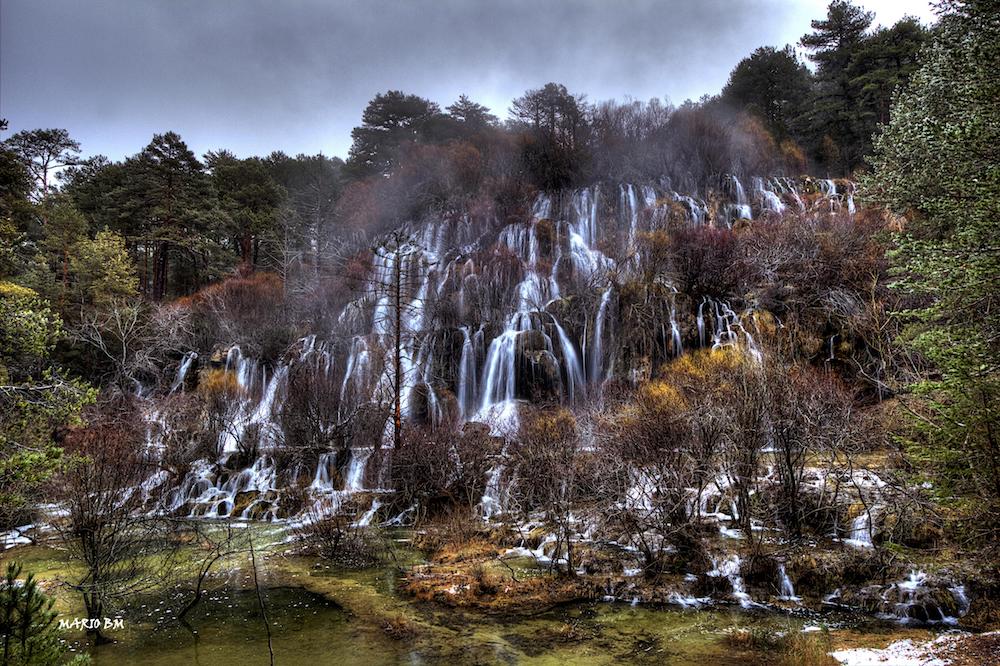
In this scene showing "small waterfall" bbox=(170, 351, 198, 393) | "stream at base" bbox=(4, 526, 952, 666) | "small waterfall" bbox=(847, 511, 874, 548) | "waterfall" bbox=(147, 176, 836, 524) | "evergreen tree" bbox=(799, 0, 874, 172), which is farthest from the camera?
"evergreen tree" bbox=(799, 0, 874, 172)

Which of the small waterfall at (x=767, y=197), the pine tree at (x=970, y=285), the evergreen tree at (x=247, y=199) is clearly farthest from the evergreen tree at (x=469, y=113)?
the pine tree at (x=970, y=285)

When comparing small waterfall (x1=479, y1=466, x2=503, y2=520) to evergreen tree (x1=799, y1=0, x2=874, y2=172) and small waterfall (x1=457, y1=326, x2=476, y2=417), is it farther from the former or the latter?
evergreen tree (x1=799, y1=0, x2=874, y2=172)

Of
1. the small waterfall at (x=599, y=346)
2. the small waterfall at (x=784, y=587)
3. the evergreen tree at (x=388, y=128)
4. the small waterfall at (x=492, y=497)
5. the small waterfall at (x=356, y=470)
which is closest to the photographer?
the small waterfall at (x=784, y=587)

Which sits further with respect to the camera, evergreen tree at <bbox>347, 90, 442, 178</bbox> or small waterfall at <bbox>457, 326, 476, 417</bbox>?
evergreen tree at <bbox>347, 90, 442, 178</bbox>

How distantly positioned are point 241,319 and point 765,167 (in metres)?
39.4

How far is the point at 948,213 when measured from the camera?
820 cm

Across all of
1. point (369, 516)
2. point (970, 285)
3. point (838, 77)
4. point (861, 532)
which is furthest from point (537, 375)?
point (838, 77)

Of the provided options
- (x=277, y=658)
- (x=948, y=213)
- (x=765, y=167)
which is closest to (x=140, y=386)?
(x=277, y=658)

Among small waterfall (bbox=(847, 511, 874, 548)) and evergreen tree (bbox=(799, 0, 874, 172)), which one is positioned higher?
evergreen tree (bbox=(799, 0, 874, 172))

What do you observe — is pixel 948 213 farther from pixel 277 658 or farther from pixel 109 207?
pixel 109 207

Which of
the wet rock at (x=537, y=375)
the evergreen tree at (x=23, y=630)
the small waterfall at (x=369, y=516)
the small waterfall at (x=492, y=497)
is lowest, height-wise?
the small waterfall at (x=369, y=516)

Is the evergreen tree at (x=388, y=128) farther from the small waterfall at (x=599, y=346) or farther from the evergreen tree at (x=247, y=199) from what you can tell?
the small waterfall at (x=599, y=346)

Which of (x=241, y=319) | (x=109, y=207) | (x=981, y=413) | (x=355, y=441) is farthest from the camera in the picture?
(x=109, y=207)

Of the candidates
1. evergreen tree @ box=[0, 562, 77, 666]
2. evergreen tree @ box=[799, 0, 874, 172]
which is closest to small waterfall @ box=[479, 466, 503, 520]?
evergreen tree @ box=[0, 562, 77, 666]
